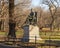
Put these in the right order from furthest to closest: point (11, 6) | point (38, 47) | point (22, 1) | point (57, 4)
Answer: point (57, 4)
point (22, 1)
point (11, 6)
point (38, 47)

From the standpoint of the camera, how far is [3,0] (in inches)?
1068

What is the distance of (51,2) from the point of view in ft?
161

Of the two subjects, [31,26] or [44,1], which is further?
[44,1]

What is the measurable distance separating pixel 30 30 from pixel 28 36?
0.70 metres

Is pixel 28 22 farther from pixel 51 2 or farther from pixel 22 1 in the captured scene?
pixel 51 2

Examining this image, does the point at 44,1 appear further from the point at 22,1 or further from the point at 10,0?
the point at 10,0

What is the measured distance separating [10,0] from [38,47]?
9.66 meters

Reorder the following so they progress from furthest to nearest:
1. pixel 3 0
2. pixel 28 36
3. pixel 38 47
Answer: pixel 3 0 < pixel 28 36 < pixel 38 47

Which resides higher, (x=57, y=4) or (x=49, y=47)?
(x=57, y=4)

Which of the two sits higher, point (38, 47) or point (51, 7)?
point (51, 7)

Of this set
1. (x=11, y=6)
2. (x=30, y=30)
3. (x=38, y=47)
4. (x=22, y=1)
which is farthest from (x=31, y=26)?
(x=22, y=1)

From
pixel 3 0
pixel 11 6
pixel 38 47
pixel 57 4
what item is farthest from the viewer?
pixel 57 4


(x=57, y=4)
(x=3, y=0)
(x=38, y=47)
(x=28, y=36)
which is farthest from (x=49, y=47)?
(x=57, y=4)

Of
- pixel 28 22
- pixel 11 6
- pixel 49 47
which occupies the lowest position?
pixel 49 47
